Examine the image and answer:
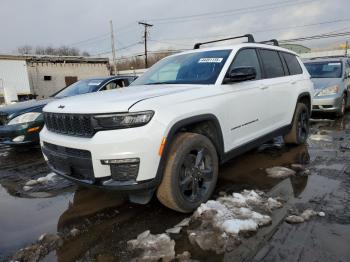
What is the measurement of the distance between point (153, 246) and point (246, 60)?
284 cm

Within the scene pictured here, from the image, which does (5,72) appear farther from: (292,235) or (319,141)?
(292,235)

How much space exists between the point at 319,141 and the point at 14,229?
5.67m

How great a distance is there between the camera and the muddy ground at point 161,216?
8.91ft

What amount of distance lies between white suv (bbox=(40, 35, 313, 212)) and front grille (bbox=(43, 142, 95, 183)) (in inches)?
0.4

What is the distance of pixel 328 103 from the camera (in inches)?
339

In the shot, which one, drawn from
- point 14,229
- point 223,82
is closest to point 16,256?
point 14,229

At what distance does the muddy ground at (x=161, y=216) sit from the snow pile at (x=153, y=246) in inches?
3.1

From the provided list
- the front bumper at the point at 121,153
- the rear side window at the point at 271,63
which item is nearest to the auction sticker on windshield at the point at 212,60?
the rear side window at the point at 271,63

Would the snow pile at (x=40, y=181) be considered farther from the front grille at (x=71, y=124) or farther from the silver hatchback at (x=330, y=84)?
the silver hatchback at (x=330, y=84)

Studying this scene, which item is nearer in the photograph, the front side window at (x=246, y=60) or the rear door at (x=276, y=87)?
the front side window at (x=246, y=60)

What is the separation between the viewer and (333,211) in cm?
330

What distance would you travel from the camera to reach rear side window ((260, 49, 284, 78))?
483 cm

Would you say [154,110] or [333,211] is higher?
[154,110]

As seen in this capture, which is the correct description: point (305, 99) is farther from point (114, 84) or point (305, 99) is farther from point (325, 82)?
point (114, 84)
